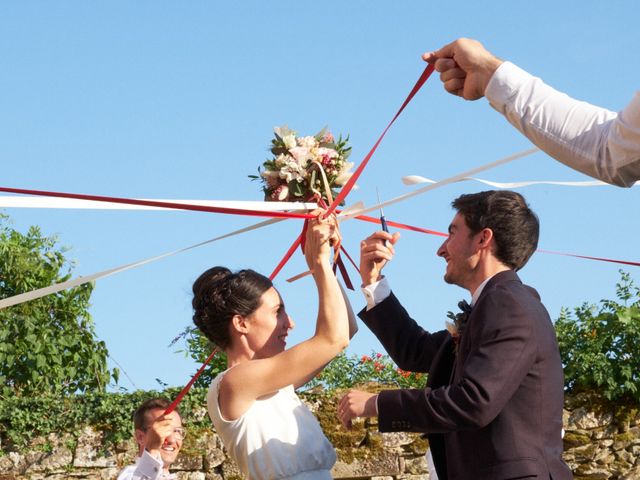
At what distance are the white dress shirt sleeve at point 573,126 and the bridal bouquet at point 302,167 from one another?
2.24m

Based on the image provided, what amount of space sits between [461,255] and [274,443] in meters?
1.05

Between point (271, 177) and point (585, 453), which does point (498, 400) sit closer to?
point (271, 177)

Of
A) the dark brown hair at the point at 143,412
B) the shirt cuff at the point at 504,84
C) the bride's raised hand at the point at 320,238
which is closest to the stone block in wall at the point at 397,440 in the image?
the dark brown hair at the point at 143,412

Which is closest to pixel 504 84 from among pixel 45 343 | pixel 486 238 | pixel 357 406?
pixel 357 406

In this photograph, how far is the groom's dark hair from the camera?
376 cm

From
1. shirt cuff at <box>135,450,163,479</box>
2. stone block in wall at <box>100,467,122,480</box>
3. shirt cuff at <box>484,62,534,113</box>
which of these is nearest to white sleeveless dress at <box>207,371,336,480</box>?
shirt cuff at <box>135,450,163,479</box>

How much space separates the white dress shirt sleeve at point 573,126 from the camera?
1.80 m

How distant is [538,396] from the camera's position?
11.0 feet

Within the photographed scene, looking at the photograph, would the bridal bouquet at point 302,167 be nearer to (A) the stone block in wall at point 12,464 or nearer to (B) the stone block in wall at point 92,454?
(B) the stone block in wall at point 92,454

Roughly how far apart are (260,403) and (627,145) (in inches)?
93.2

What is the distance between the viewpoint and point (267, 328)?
3.97 meters

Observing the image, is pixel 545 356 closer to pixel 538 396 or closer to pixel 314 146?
pixel 538 396

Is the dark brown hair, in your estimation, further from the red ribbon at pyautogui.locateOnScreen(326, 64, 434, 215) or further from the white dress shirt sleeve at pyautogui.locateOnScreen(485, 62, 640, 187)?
the white dress shirt sleeve at pyautogui.locateOnScreen(485, 62, 640, 187)

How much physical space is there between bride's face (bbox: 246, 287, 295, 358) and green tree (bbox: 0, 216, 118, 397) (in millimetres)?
5802
